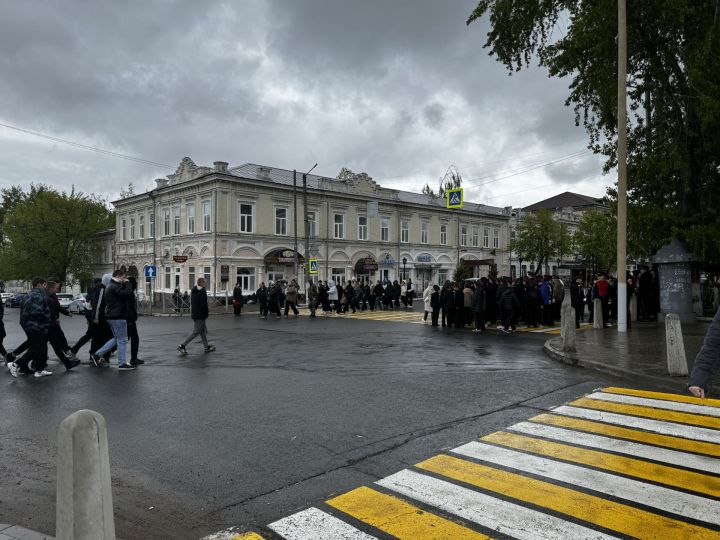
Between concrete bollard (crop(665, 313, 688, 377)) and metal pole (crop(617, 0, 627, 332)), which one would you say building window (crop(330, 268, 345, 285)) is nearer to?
metal pole (crop(617, 0, 627, 332))

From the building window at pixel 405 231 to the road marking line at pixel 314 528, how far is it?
1821 inches

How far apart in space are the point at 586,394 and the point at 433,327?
1181 centimetres

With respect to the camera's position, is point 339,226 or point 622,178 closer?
point 622,178

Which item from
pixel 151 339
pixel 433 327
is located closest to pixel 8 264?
pixel 151 339

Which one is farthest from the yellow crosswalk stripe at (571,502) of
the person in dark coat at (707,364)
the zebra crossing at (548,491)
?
the person in dark coat at (707,364)

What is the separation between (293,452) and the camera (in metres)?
5.30

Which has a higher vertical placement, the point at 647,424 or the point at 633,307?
the point at 633,307

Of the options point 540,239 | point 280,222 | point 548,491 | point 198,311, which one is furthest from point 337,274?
point 548,491

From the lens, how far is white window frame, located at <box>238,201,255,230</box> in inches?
1533

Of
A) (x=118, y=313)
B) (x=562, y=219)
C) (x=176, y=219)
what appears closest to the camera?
(x=118, y=313)

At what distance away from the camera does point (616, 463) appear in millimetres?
4836

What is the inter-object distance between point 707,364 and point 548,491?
5.09ft

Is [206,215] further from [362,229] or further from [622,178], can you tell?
[622,178]

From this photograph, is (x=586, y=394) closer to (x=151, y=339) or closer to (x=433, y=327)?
(x=433, y=327)
